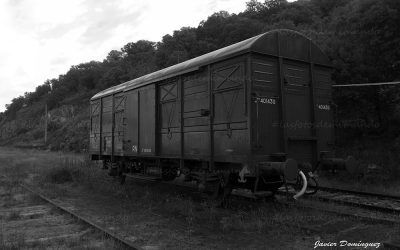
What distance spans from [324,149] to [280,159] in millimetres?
1592

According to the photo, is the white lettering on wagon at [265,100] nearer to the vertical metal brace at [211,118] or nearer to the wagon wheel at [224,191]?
the vertical metal brace at [211,118]

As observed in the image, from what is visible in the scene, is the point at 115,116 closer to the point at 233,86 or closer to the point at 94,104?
the point at 94,104

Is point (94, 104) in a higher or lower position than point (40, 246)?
higher

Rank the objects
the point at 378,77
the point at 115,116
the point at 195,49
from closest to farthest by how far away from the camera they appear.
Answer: the point at 115,116 → the point at 378,77 → the point at 195,49

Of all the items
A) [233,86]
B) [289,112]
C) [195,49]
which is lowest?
[289,112]

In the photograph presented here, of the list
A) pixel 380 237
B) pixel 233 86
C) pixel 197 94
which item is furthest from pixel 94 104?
pixel 380 237

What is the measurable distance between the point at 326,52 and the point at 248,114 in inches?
418

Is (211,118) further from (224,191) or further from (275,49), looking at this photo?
(275,49)

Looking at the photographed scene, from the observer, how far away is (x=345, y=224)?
705 centimetres

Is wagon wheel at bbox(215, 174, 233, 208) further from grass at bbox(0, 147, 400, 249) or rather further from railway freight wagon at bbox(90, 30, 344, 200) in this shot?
grass at bbox(0, 147, 400, 249)

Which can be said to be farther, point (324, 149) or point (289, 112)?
point (324, 149)

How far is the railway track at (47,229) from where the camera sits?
613cm

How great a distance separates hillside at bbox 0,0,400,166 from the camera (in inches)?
578
